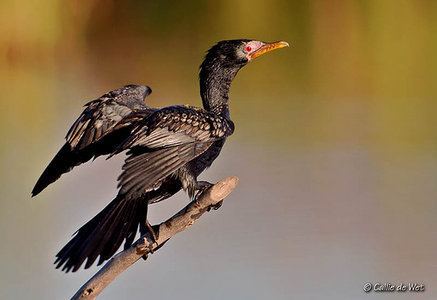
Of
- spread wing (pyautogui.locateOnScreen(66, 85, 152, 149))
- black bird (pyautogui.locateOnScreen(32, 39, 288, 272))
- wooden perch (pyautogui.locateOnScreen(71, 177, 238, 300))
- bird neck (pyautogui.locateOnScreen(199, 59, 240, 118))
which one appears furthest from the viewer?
bird neck (pyautogui.locateOnScreen(199, 59, 240, 118))

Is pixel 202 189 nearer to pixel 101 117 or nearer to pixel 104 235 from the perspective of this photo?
pixel 104 235

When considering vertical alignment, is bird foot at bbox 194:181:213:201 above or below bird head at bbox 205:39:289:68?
below

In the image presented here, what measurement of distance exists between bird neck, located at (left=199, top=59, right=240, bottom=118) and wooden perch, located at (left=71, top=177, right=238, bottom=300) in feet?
2.22

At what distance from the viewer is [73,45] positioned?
30.5ft

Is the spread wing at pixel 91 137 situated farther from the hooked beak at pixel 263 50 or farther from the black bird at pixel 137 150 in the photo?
the hooked beak at pixel 263 50

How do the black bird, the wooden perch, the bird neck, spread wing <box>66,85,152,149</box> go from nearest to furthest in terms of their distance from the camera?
the wooden perch → the black bird → spread wing <box>66,85,152,149</box> → the bird neck

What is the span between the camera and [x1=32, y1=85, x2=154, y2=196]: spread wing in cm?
421

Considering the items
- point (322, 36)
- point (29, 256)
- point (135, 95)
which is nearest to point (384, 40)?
point (322, 36)

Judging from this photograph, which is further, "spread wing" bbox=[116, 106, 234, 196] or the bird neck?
the bird neck

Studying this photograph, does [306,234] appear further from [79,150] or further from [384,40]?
[384,40]

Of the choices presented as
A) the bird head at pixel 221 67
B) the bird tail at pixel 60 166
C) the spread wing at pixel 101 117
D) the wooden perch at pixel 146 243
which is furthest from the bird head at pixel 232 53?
the wooden perch at pixel 146 243

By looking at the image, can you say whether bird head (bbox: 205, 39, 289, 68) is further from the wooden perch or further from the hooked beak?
the wooden perch

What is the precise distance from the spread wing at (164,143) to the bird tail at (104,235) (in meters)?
0.09

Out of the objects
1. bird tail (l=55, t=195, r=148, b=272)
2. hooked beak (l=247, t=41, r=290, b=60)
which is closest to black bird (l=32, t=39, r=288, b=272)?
bird tail (l=55, t=195, r=148, b=272)
